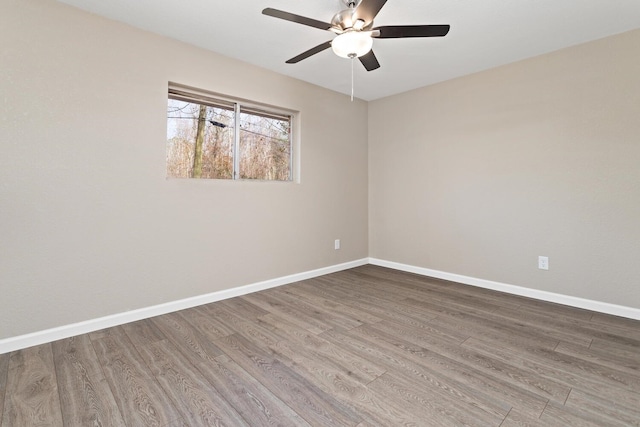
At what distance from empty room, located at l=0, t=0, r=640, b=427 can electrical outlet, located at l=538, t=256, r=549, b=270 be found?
15mm

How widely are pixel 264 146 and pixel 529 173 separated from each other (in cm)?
281

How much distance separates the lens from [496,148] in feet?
10.5

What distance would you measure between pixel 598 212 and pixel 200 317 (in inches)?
142

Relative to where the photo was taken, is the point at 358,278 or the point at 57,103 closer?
the point at 57,103

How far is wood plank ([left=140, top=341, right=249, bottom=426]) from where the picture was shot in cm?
136

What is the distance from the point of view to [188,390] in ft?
5.11

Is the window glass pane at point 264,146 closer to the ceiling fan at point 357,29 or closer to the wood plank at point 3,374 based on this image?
the ceiling fan at point 357,29

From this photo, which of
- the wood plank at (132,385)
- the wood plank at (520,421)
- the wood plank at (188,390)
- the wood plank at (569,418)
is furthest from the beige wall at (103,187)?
the wood plank at (569,418)

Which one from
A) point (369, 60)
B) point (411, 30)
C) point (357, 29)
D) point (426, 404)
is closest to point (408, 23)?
point (369, 60)

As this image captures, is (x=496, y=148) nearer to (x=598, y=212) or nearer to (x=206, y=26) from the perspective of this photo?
(x=598, y=212)

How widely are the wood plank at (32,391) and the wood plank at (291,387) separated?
0.86m

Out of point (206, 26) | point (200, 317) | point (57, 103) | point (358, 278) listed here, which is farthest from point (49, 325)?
point (358, 278)

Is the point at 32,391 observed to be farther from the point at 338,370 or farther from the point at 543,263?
the point at 543,263

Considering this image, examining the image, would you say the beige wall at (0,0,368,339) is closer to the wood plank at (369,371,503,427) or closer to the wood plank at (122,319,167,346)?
the wood plank at (122,319,167,346)
